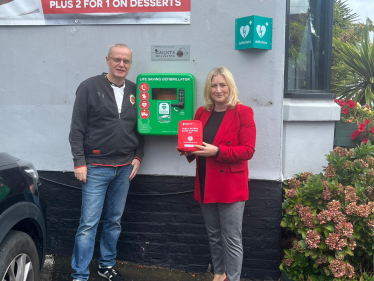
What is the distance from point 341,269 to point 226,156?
115 cm

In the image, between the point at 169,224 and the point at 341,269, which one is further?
the point at 169,224

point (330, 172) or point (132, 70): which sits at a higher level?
point (132, 70)

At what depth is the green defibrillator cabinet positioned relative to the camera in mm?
3326

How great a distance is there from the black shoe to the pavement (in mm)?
61

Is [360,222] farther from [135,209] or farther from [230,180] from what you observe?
[135,209]

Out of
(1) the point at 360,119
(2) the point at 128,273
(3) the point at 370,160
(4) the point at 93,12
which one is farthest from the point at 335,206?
(4) the point at 93,12

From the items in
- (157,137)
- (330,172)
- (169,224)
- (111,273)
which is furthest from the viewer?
(169,224)

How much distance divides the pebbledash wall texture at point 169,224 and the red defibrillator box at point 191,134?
88cm

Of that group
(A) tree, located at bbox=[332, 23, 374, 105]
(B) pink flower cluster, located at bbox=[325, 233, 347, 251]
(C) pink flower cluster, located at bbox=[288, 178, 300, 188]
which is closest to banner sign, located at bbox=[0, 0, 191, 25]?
(C) pink flower cluster, located at bbox=[288, 178, 300, 188]

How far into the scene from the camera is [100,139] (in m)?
3.21

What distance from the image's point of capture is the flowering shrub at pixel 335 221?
2.81m

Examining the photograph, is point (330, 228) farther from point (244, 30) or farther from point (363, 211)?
point (244, 30)

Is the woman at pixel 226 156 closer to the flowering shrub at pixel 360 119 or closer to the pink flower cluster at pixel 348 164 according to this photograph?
the pink flower cluster at pixel 348 164

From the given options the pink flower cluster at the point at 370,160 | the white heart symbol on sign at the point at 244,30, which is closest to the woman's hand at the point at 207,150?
the white heart symbol on sign at the point at 244,30
